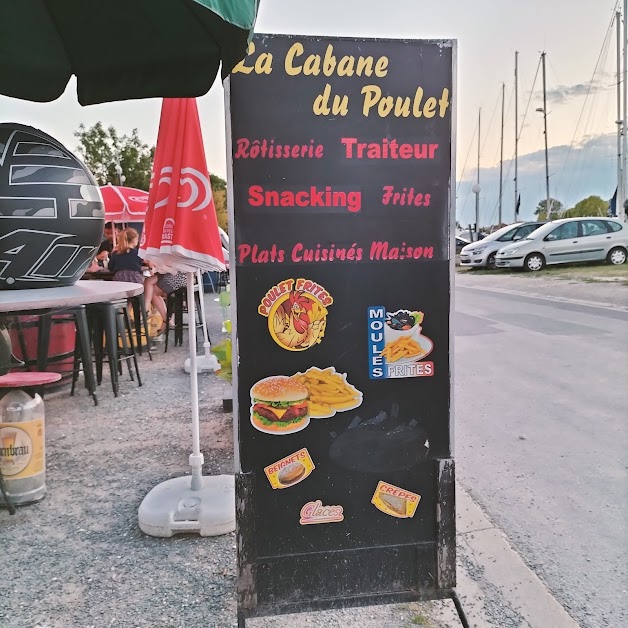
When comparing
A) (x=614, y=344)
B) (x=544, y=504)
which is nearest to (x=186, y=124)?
(x=544, y=504)

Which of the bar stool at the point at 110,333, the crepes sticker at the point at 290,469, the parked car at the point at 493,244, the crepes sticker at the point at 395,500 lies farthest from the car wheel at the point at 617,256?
the crepes sticker at the point at 290,469

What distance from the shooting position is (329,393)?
2.62m

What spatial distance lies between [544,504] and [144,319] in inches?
254

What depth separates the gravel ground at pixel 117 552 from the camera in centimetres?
290

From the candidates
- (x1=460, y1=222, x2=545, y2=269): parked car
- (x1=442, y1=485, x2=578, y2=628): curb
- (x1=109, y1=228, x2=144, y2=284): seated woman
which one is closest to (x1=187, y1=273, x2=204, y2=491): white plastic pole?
(x1=442, y1=485, x2=578, y2=628): curb

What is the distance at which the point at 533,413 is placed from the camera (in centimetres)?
592

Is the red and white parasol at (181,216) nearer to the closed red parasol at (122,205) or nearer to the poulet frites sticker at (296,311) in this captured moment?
the poulet frites sticker at (296,311)

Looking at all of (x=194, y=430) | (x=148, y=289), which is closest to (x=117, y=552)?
(x=194, y=430)

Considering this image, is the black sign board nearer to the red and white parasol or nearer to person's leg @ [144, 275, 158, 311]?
the red and white parasol

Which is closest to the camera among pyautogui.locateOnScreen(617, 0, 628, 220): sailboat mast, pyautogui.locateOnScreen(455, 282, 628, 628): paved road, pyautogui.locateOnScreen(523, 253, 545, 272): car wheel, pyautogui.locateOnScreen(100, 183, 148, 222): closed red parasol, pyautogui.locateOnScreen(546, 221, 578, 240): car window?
pyautogui.locateOnScreen(455, 282, 628, 628): paved road

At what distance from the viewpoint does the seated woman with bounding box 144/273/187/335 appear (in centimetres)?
1000

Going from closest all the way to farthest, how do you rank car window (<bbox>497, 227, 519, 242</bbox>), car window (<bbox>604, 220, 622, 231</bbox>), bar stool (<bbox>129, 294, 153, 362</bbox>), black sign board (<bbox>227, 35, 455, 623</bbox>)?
black sign board (<bbox>227, 35, 455, 623</bbox>) → bar stool (<bbox>129, 294, 153, 362</bbox>) → car window (<bbox>604, 220, 622, 231</bbox>) → car window (<bbox>497, 227, 519, 242</bbox>)

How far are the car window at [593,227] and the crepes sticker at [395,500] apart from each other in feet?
63.7

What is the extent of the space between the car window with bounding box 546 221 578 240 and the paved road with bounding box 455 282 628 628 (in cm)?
1112
